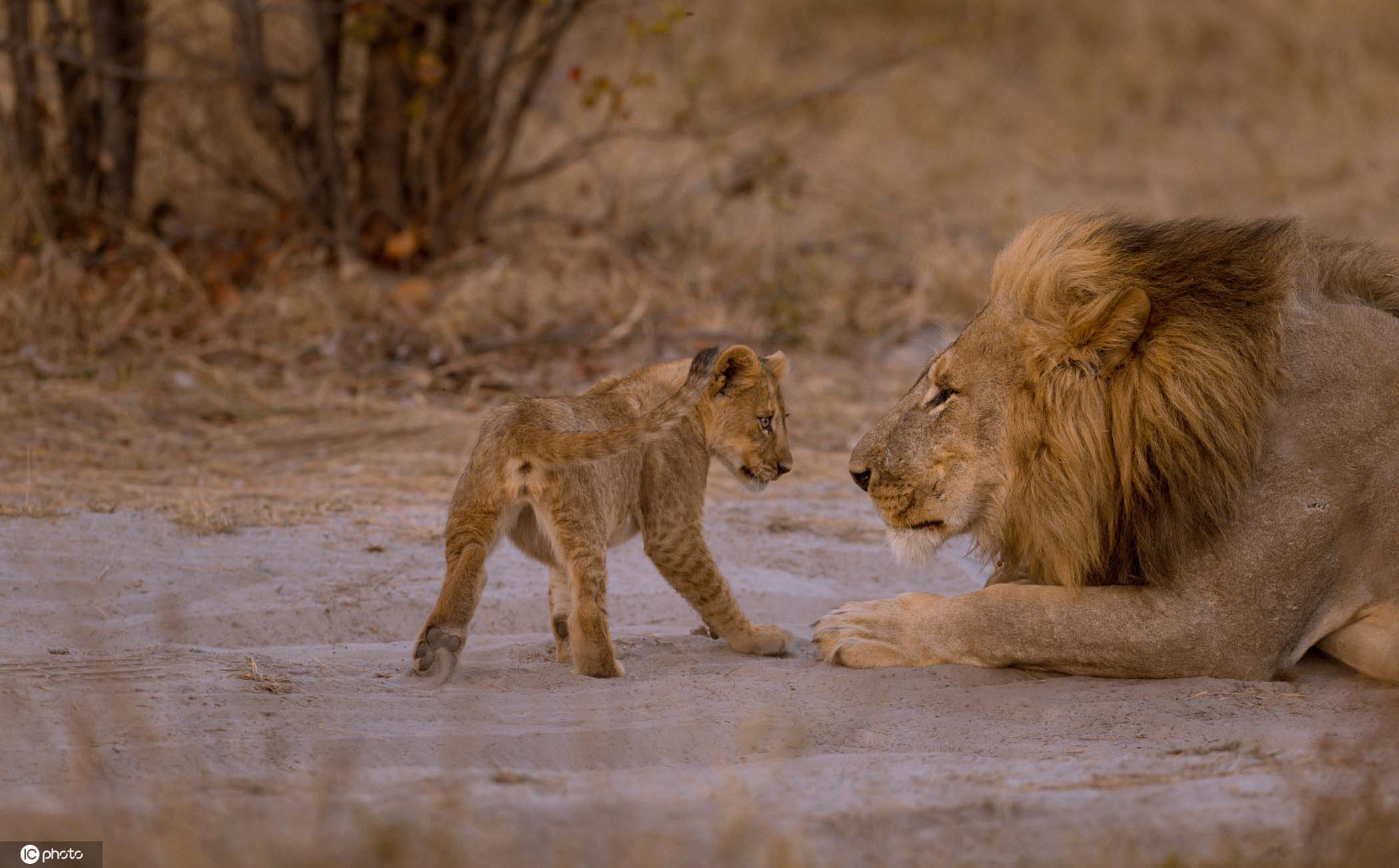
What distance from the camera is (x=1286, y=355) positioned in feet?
11.4

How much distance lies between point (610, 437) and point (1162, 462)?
1221mm

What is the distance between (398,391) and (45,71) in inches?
122

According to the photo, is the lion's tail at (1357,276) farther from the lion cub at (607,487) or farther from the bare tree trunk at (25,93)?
the bare tree trunk at (25,93)

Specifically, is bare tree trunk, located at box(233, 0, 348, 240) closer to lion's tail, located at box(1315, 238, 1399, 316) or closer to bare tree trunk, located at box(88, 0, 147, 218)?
bare tree trunk, located at box(88, 0, 147, 218)

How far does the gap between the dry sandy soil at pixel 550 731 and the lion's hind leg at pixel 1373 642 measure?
0.17ft

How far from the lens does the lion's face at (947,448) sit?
3623 millimetres

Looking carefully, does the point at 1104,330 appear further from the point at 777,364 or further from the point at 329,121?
the point at 329,121

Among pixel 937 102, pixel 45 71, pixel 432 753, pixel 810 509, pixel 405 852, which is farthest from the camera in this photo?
pixel 937 102

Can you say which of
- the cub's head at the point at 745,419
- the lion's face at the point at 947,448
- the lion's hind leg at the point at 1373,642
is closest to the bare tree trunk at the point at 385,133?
the cub's head at the point at 745,419

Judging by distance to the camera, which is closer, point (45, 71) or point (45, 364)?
point (45, 364)

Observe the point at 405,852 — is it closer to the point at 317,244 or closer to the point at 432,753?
the point at 432,753

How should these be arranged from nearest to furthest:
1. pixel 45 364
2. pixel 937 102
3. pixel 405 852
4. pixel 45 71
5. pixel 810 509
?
pixel 405 852 < pixel 810 509 < pixel 45 364 < pixel 45 71 < pixel 937 102

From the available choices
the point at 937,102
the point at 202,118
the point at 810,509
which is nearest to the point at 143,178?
the point at 202,118

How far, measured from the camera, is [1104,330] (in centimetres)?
347
